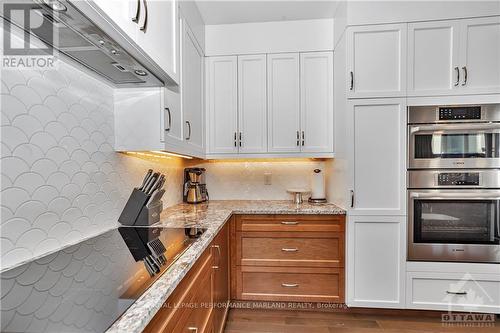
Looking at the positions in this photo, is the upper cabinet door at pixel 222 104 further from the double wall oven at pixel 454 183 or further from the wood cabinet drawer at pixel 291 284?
the double wall oven at pixel 454 183

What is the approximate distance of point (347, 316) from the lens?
2.21m

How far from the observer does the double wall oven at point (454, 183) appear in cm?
199

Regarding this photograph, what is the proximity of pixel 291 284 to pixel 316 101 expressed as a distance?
5.36 feet

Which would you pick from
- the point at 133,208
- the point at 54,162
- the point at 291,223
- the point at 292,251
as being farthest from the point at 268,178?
the point at 54,162

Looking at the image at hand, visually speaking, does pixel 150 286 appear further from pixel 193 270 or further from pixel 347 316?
pixel 347 316

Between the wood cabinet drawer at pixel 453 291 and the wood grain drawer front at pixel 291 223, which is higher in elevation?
the wood grain drawer front at pixel 291 223

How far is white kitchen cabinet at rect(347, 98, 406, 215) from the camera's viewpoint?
2.04 m

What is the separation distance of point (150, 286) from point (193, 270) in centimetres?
37

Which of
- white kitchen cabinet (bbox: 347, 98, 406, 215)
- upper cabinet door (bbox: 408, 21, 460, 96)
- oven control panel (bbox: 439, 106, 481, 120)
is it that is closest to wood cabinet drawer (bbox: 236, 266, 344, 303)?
white kitchen cabinet (bbox: 347, 98, 406, 215)

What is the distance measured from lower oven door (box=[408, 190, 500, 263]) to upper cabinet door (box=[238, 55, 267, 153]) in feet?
4.38

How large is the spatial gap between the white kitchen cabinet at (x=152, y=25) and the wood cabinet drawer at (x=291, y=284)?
168 centimetres

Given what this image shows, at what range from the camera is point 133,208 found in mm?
1662

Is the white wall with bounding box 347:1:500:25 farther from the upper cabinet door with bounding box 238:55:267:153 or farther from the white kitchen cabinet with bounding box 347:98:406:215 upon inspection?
the upper cabinet door with bounding box 238:55:267:153

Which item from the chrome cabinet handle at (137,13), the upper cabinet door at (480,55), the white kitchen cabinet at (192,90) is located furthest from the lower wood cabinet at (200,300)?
the upper cabinet door at (480,55)
